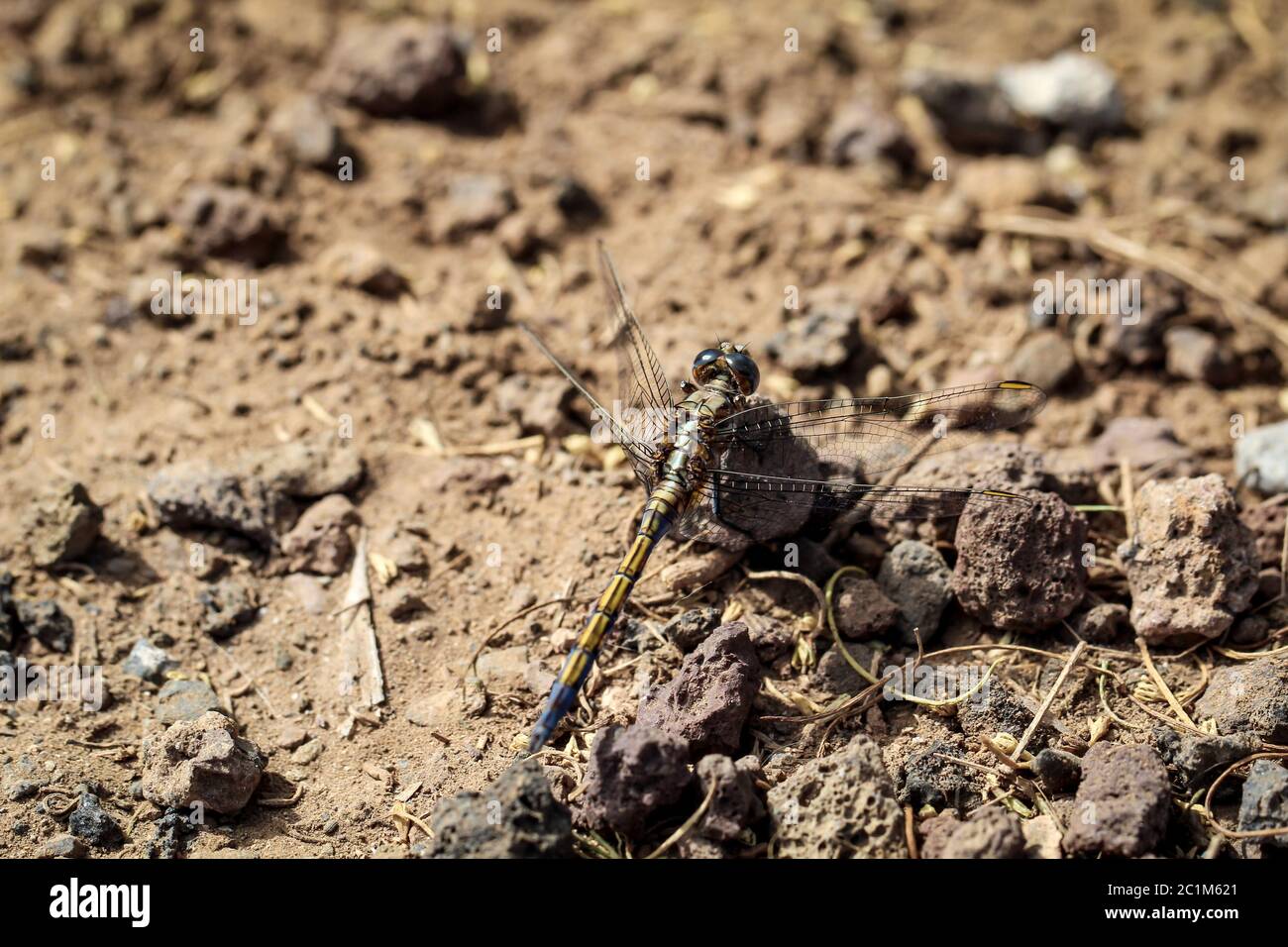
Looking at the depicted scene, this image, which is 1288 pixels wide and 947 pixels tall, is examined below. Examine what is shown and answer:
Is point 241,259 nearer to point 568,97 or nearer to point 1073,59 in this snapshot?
point 568,97

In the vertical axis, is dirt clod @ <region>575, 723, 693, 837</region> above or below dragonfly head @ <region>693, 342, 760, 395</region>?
below

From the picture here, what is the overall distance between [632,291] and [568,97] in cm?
171

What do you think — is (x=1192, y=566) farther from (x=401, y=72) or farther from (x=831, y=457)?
(x=401, y=72)

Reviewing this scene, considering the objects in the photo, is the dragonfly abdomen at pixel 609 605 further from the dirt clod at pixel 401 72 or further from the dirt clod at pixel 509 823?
the dirt clod at pixel 401 72

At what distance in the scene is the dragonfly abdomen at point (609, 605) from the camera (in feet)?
11.3

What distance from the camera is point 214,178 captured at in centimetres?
560

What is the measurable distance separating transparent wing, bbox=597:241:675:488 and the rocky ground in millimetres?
328

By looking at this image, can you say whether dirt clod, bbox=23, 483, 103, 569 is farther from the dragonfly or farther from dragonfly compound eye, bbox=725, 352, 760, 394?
dragonfly compound eye, bbox=725, 352, 760, 394

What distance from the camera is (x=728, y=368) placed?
169 inches

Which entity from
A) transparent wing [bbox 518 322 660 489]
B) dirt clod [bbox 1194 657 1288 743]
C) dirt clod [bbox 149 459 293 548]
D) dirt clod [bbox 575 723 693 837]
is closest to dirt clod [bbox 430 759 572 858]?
dirt clod [bbox 575 723 693 837]

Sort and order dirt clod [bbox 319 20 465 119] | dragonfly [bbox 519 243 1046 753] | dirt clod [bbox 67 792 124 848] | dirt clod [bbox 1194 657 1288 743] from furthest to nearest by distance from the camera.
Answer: dirt clod [bbox 319 20 465 119], dragonfly [bbox 519 243 1046 753], dirt clod [bbox 1194 657 1288 743], dirt clod [bbox 67 792 124 848]

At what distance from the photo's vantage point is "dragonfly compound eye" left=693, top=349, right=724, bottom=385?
431cm

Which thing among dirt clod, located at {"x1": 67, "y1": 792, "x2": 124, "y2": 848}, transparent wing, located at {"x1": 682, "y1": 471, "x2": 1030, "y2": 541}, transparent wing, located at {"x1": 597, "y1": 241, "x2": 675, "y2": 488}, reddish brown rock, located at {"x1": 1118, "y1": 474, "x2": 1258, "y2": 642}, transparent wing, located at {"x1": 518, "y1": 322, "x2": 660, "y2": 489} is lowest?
dirt clod, located at {"x1": 67, "y1": 792, "x2": 124, "y2": 848}

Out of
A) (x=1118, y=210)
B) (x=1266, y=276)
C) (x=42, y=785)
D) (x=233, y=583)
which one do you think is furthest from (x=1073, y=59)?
(x=42, y=785)
